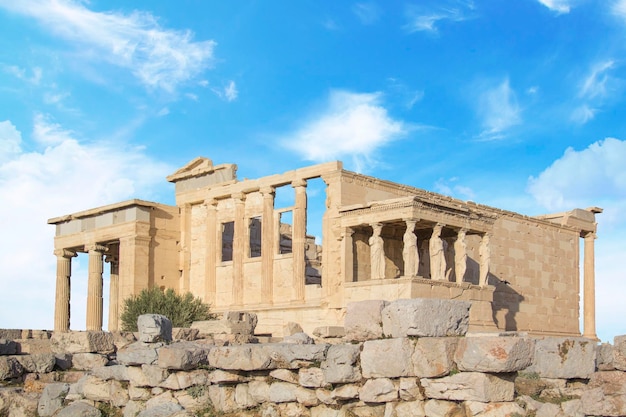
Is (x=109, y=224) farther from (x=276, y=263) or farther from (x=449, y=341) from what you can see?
(x=449, y=341)

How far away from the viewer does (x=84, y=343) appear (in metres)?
13.9

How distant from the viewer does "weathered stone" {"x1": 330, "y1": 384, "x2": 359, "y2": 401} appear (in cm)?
918

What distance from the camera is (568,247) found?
33188 mm

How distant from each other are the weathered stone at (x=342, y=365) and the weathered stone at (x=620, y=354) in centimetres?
289

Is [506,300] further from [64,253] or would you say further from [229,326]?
[64,253]

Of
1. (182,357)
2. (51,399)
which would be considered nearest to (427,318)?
(182,357)

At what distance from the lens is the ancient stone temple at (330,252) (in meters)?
24.5

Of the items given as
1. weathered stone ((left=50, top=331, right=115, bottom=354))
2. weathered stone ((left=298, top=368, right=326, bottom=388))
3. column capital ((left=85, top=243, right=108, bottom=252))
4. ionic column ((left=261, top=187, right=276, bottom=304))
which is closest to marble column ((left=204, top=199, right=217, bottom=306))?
ionic column ((left=261, top=187, right=276, bottom=304))

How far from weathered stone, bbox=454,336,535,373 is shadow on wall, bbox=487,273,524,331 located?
20.0m

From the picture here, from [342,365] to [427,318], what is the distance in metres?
1.07

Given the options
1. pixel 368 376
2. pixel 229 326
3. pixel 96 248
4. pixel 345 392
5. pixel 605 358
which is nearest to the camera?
pixel 368 376

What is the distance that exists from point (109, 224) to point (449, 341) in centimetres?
2283

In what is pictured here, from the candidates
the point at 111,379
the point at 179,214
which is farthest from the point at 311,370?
the point at 179,214

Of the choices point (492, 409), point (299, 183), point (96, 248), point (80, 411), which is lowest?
point (80, 411)
